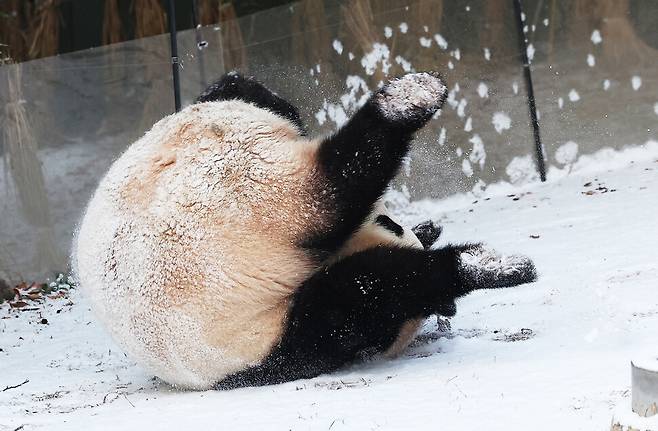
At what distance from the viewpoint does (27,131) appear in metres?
8.57

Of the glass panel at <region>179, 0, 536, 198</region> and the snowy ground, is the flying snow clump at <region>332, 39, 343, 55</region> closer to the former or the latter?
the glass panel at <region>179, 0, 536, 198</region>

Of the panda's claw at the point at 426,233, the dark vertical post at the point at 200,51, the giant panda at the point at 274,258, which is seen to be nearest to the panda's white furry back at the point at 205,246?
the giant panda at the point at 274,258

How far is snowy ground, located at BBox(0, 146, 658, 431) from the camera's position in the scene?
3137 millimetres

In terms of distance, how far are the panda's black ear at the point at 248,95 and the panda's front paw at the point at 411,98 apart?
749mm

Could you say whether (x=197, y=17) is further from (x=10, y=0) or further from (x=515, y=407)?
(x=515, y=407)

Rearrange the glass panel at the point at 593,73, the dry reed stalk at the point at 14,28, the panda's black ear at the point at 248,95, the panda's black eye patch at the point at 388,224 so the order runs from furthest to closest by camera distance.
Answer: the dry reed stalk at the point at 14,28 → the glass panel at the point at 593,73 → the panda's black ear at the point at 248,95 → the panda's black eye patch at the point at 388,224

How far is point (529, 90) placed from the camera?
8648mm

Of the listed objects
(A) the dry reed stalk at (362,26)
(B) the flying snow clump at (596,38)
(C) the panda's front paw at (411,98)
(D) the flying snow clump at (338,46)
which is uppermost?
(A) the dry reed stalk at (362,26)

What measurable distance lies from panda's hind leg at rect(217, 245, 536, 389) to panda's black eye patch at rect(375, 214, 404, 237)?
1.19ft

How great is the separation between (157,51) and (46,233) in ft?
6.19

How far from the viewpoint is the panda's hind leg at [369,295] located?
12.9 feet

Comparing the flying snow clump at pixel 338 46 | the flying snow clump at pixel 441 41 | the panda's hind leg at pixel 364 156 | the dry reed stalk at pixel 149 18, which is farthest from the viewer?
the dry reed stalk at pixel 149 18

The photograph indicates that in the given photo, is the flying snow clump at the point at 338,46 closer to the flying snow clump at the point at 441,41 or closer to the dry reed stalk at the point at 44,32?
the flying snow clump at the point at 441,41

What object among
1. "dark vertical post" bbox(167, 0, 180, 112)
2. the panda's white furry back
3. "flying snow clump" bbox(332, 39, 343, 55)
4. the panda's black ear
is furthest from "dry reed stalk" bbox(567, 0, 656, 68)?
the panda's white furry back
